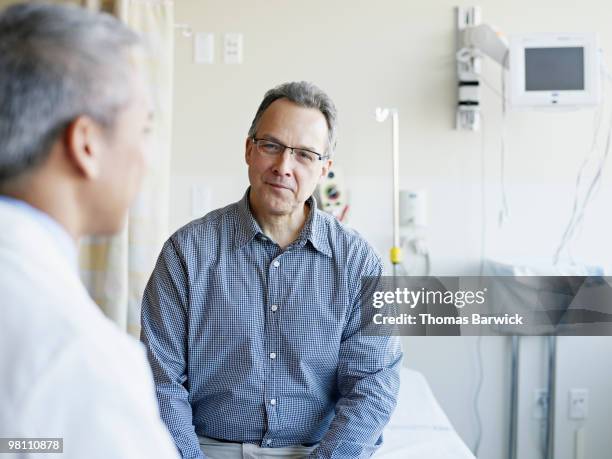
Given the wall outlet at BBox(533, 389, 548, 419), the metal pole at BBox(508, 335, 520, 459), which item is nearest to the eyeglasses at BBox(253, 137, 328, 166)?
the metal pole at BBox(508, 335, 520, 459)

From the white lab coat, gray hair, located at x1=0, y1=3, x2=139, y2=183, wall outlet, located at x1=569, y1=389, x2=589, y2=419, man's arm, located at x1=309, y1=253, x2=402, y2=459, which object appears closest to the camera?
the white lab coat

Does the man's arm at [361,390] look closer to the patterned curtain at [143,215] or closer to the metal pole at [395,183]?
the metal pole at [395,183]

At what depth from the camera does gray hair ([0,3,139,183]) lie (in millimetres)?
720

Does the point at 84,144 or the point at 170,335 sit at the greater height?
the point at 84,144

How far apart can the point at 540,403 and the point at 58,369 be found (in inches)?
107

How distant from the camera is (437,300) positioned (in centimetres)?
303

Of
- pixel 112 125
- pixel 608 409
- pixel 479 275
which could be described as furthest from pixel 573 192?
pixel 112 125

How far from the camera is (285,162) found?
170cm

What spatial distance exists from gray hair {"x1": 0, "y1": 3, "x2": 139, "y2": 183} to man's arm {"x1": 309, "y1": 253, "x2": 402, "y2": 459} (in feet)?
3.58

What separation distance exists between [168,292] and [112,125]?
986mm

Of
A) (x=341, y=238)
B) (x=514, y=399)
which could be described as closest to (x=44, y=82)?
(x=341, y=238)

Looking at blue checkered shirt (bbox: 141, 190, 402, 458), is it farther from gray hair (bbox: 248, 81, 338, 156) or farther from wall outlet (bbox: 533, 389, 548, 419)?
wall outlet (bbox: 533, 389, 548, 419)

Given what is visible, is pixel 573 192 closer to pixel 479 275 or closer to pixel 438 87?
pixel 479 275
